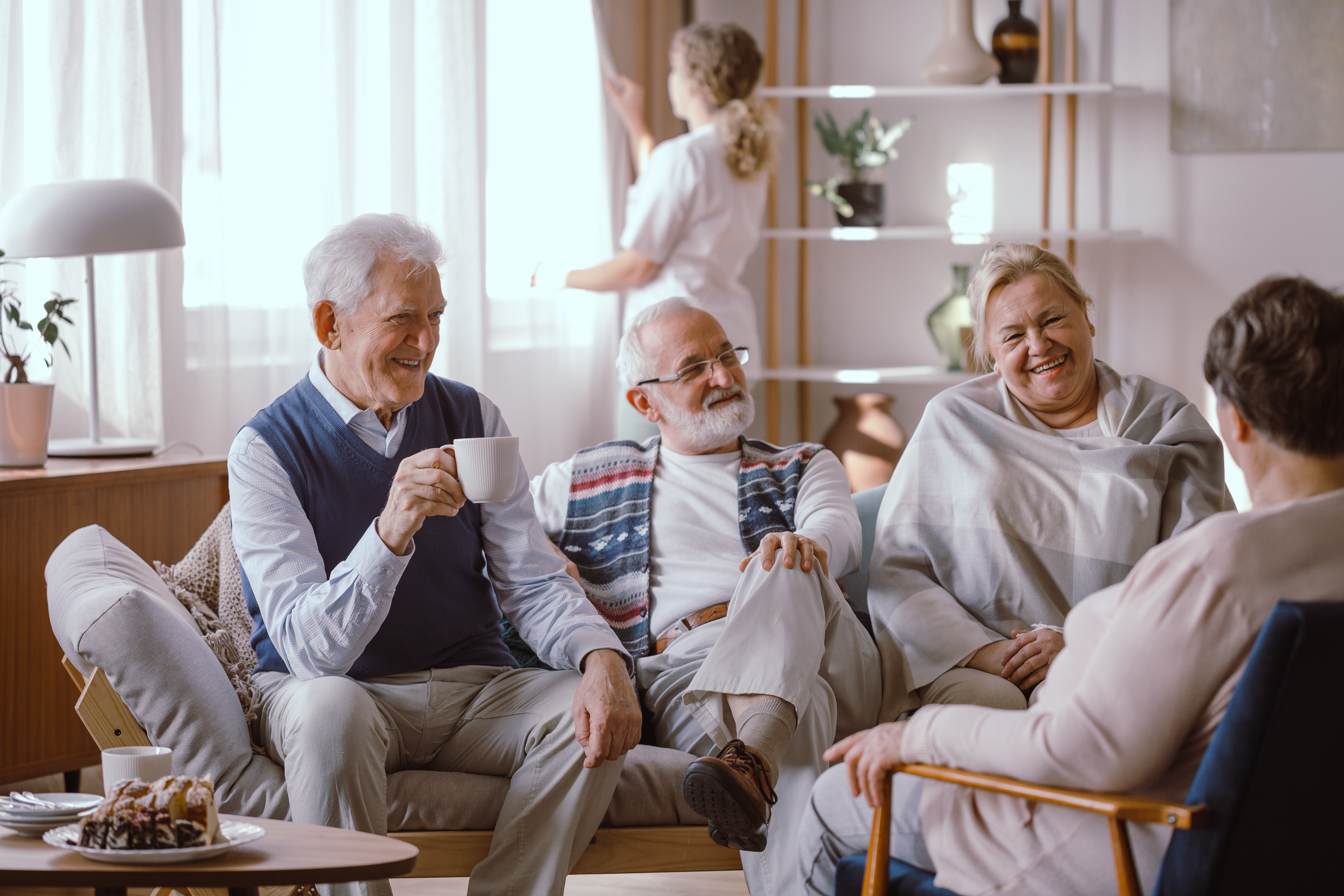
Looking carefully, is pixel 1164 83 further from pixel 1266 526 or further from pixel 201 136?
pixel 1266 526

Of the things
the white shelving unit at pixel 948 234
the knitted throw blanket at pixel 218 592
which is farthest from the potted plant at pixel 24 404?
the white shelving unit at pixel 948 234

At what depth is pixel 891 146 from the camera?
17.3 ft

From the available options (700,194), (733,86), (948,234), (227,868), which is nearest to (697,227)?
Answer: (700,194)

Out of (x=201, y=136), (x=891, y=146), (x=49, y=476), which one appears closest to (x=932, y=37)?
(x=891, y=146)

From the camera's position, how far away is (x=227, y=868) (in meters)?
1.32

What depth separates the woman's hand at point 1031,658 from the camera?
209 centimetres

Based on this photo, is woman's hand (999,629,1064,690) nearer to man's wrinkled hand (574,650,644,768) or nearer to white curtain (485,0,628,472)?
man's wrinkled hand (574,650,644,768)

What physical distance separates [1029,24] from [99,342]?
3395mm

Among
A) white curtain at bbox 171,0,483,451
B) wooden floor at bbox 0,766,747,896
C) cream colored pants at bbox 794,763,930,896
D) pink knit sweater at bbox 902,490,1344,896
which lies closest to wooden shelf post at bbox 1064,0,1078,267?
white curtain at bbox 171,0,483,451

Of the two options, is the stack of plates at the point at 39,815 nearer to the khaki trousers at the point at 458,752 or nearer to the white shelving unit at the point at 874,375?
the khaki trousers at the point at 458,752

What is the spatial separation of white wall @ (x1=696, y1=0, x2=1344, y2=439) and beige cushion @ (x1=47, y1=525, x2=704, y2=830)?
3.39 m

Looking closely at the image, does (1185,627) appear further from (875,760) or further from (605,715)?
(605,715)

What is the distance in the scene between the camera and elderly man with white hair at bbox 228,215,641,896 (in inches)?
70.9

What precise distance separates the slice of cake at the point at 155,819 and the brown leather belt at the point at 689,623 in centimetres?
108
